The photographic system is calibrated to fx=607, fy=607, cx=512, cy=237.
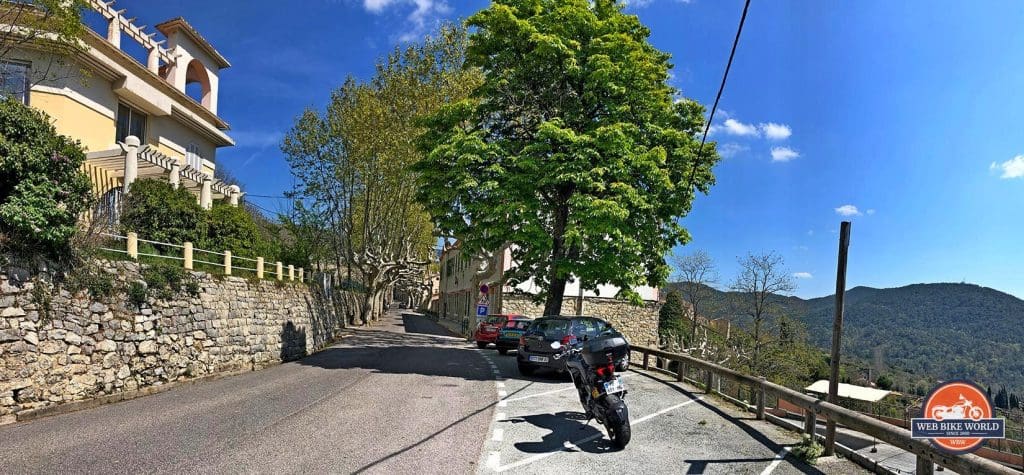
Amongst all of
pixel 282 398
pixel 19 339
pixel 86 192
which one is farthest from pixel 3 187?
pixel 282 398

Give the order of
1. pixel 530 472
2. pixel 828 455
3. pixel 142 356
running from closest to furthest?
1. pixel 530 472
2. pixel 828 455
3. pixel 142 356

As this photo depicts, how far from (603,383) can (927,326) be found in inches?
2247

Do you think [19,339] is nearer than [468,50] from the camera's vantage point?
Yes

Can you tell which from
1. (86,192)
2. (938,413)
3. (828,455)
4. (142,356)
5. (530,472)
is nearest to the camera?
(938,413)

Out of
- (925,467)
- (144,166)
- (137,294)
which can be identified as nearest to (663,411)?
(925,467)

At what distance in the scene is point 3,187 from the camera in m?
9.63

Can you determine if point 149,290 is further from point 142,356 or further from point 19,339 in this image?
point 19,339

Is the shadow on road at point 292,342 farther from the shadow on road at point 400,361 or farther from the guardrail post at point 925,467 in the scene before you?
the guardrail post at point 925,467

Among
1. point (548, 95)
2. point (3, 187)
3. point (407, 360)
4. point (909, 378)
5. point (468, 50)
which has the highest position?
point (468, 50)

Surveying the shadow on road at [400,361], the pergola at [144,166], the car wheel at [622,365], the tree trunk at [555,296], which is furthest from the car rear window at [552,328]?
the pergola at [144,166]

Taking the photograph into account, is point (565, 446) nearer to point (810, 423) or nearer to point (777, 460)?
point (777, 460)

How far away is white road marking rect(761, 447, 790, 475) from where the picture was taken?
6.88 m

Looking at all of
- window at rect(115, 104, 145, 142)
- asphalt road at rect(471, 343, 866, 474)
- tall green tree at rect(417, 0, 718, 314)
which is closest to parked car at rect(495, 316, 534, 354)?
tall green tree at rect(417, 0, 718, 314)

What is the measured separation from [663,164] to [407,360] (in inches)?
405
